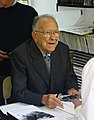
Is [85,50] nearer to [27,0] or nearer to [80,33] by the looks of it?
[80,33]

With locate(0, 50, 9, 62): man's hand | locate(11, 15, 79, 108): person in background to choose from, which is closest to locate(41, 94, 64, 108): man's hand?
locate(11, 15, 79, 108): person in background

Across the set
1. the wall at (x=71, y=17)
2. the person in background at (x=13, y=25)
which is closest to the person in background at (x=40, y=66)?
the person in background at (x=13, y=25)

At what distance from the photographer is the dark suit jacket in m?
2.00

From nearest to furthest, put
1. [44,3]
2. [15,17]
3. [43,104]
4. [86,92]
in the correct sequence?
[86,92] → [43,104] → [15,17] → [44,3]

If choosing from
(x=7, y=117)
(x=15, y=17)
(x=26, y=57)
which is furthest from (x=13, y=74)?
(x=15, y=17)

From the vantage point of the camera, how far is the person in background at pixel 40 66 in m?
2.04

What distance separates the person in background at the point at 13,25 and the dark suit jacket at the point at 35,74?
0.44m

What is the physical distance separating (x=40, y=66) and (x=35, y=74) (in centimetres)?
7

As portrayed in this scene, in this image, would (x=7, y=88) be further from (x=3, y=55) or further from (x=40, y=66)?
(x=3, y=55)

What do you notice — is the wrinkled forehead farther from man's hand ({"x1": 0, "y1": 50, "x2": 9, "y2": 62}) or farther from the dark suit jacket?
man's hand ({"x1": 0, "y1": 50, "x2": 9, "y2": 62})

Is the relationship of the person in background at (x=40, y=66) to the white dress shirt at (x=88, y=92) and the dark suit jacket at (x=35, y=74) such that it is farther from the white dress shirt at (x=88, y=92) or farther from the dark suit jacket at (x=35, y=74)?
the white dress shirt at (x=88, y=92)

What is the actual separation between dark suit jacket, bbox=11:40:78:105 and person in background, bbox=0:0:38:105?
1.44 feet

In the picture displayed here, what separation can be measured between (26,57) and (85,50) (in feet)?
2.62

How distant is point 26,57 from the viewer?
211cm
